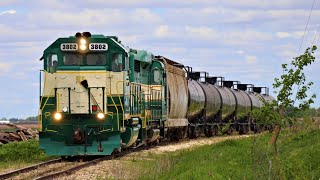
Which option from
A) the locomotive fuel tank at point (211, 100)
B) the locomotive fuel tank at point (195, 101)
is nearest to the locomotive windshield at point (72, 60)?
the locomotive fuel tank at point (195, 101)

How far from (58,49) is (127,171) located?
5124 millimetres

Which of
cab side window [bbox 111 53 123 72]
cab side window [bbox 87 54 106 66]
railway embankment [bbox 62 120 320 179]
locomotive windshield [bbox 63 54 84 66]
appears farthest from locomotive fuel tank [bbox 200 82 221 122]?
locomotive windshield [bbox 63 54 84 66]

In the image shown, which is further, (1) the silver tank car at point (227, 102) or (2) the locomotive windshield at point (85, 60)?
(1) the silver tank car at point (227, 102)

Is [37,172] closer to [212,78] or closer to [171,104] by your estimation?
[171,104]

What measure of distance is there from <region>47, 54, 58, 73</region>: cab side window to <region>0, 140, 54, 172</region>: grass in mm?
2779

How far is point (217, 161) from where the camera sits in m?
15.2

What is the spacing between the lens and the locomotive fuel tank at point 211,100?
36312mm

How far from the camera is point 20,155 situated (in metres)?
21.5

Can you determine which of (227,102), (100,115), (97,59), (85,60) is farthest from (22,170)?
(227,102)

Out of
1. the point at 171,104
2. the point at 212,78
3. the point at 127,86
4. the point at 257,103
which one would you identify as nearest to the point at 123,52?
the point at 127,86

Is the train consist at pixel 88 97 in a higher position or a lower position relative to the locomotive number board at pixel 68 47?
lower

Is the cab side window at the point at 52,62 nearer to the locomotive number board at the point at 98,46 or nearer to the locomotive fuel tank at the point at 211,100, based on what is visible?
the locomotive number board at the point at 98,46

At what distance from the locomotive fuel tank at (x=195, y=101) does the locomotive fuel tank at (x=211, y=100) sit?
675 millimetres

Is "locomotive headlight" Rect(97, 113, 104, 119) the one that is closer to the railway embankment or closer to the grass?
the railway embankment
